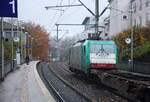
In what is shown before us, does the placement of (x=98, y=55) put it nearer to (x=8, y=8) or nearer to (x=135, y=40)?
(x=8, y=8)

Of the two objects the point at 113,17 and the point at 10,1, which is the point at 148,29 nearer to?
the point at 113,17

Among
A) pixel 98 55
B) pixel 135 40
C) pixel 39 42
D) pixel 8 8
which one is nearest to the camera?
pixel 8 8

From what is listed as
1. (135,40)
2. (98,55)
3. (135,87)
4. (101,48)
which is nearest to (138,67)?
(101,48)

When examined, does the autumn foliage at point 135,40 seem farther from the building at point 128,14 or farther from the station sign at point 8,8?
the station sign at point 8,8

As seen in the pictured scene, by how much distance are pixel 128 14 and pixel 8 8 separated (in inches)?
2446

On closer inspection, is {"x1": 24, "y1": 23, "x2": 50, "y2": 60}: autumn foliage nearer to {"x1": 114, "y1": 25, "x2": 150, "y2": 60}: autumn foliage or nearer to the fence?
{"x1": 114, "y1": 25, "x2": 150, "y2": 60}: autumn foliage

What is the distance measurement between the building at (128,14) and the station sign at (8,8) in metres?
40.0

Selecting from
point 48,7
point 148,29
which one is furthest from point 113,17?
point 48,7

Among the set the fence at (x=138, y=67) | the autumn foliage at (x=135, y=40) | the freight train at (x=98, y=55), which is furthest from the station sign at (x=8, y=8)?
the autumn foliage at (x=135, y=40)

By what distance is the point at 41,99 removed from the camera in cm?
1834

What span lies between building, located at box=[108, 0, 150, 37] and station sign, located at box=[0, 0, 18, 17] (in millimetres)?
40024

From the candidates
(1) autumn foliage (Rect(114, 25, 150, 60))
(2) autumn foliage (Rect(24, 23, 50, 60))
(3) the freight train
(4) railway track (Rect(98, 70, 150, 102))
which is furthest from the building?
(4) railway track (Rect(98, 70, 150, 102))

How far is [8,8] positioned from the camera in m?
17.5

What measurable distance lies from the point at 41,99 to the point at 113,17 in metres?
73.4
